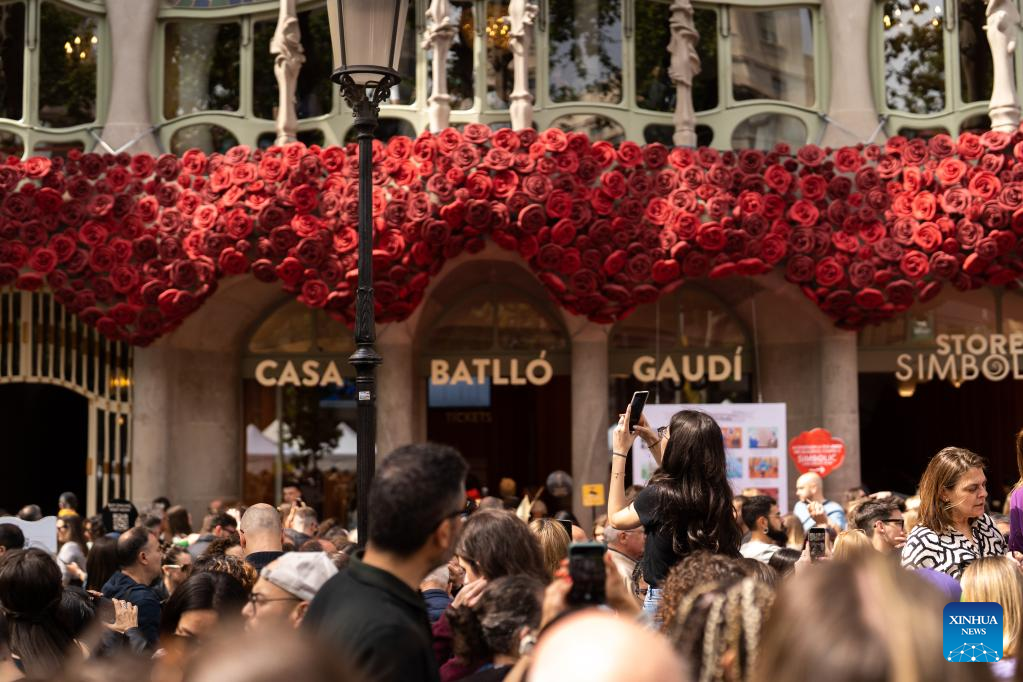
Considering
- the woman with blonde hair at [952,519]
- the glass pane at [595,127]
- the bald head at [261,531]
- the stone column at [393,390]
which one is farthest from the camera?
the stone column at [393,390]

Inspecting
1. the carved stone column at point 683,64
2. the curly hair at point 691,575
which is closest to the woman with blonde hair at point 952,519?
the curly hair at point 691,575

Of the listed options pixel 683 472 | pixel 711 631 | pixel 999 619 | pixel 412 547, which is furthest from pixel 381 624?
pixel 683 472

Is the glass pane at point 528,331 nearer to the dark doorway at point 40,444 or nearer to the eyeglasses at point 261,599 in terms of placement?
the dark doorway at point 40,444

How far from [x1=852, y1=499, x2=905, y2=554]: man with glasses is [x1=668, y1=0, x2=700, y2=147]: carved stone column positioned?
407 inches

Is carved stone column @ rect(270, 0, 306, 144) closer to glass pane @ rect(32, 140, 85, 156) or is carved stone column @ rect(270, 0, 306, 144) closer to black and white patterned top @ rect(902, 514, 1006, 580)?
glass pane @ rect(32, 140, 85, 156)

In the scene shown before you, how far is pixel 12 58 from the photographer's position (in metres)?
18.7

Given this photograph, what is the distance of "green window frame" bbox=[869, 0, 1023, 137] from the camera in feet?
60.7

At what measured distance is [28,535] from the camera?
10.4 m

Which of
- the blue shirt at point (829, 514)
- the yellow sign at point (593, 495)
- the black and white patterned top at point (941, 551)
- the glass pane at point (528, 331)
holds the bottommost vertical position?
the yellow sign at point (593, 495)

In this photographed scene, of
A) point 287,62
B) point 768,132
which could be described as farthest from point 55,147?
point 768,132

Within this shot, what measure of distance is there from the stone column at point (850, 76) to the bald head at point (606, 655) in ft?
56.1

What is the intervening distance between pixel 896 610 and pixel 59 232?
17.3 m

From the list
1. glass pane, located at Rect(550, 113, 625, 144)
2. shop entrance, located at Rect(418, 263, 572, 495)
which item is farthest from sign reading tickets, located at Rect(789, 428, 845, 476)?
glass pane, located at Rect(550, 113, 625, 144)

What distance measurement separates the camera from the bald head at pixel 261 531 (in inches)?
266
